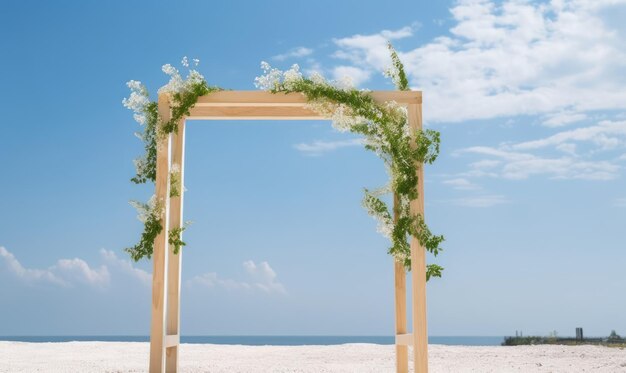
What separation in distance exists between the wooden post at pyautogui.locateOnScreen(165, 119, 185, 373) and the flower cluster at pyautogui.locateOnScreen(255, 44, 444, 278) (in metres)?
1.07

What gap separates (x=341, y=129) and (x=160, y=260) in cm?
216

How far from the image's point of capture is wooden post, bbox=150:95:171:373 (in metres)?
6.55

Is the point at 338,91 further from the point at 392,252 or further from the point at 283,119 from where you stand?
the point at 392,252

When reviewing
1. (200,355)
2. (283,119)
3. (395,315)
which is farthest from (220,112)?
(200,355)

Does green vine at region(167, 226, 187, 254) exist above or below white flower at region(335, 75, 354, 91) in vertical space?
below

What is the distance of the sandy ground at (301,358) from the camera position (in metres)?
9.52

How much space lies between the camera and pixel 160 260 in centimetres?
Result: 668

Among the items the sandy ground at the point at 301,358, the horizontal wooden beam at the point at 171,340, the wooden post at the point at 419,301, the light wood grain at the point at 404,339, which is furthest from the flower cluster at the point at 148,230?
the sandy ground at the point at 301,358

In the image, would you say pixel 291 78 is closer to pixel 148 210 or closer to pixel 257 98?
pixel 257 98

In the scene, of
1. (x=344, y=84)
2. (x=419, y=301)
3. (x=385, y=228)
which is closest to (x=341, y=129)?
(x=344, y=84)

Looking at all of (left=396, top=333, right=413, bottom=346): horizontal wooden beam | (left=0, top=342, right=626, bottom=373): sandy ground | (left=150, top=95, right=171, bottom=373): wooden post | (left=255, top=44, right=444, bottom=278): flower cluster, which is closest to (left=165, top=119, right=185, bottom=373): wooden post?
(left=150, top=95, right=171, bottom=373): wooden post

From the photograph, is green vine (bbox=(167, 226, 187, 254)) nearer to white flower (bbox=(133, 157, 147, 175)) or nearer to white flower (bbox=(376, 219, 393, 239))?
white flower (bbox=(133, 157, 147, 175))

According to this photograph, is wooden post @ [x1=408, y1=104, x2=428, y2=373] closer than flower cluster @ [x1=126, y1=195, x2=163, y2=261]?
Yes

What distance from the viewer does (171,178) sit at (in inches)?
279
